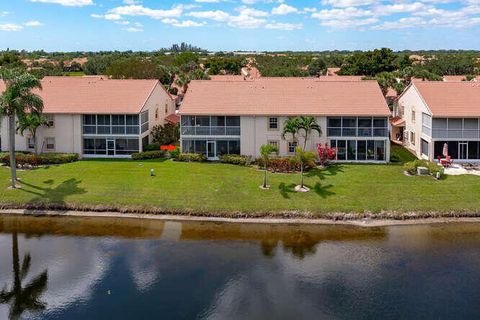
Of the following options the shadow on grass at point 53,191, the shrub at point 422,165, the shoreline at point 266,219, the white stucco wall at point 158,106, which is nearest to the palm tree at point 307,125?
the shrub at point 422,165

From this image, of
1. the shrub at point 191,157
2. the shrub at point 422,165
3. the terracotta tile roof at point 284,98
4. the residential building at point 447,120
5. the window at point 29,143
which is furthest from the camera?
the window at point 29,143

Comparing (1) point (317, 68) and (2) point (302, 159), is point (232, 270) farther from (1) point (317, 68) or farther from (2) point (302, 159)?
(1) point (317, 68)

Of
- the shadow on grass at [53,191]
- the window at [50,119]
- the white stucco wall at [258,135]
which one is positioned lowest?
the shadow on grass at [53,191]

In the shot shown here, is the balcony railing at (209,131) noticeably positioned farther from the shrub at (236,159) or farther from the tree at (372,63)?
the tree at (372,63)

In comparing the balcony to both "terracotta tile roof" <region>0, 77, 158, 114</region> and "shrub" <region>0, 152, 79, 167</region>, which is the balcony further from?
"shrub" <region>0, 152, 79, 167</region>

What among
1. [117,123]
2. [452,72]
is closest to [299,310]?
[117,123]

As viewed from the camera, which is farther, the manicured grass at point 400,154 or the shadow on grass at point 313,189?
the manicured grass at point 400,154

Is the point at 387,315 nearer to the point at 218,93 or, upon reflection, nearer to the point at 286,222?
the point at 286,222
